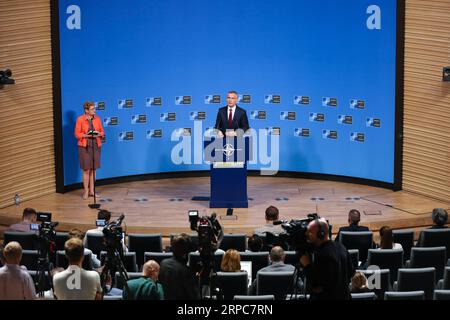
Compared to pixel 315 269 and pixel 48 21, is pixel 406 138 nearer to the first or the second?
pixel 48 21

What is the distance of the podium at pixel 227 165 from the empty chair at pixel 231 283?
15.9 ft

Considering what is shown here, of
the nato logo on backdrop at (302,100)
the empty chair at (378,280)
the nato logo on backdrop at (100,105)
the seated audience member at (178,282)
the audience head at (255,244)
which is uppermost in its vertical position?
the nato logo on backdrop at (302,100)

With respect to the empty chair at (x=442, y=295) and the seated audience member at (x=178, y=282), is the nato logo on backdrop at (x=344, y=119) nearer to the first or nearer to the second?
the empty chair at (x=442, y=295)

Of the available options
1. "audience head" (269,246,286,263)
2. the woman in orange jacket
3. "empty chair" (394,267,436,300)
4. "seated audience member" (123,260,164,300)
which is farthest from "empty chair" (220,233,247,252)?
the woman in orange jacket

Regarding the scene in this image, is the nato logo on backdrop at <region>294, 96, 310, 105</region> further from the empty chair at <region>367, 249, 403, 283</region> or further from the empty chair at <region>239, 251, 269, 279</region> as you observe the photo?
the empty chair at <region>239, 251, 269, 279</region>

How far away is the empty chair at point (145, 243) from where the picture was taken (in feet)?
36.7

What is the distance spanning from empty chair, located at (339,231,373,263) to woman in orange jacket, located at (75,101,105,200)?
16.6ft

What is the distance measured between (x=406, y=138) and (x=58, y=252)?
23.0 ft

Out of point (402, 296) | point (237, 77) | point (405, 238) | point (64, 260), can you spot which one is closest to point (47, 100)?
point (237, 77)

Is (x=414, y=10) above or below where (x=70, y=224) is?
above

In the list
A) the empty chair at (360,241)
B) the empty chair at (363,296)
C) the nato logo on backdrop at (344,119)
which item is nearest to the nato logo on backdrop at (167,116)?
the nato logo on backdrop at (344,119)

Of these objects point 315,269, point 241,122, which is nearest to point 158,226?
point 241,122

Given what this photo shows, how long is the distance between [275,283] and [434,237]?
2.94 metres

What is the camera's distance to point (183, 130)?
16672mm
